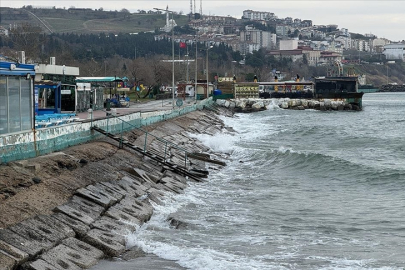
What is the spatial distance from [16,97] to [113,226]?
238 inches

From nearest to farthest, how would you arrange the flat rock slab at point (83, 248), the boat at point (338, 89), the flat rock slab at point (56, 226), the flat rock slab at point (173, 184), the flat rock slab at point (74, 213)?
the flat rock slab at point (83, 248) < the flat rock slab at point (56, 226) < the flat rock slab at point (74, 213) < the flat rock slab at point (173, 184) < the boat at point (338, 89)

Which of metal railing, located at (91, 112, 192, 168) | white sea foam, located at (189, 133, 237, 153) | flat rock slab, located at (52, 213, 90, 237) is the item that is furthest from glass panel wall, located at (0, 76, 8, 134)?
white sea foam, located at (189, 133, 237, 153)

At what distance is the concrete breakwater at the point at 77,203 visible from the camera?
1288 centimetres

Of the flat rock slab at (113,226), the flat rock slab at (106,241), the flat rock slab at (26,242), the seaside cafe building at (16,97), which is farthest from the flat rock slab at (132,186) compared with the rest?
the flat rock slab at (26,242)

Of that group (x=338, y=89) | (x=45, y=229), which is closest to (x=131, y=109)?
(x=45, y=229)

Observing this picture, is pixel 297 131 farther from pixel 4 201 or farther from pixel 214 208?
pixel 4 201

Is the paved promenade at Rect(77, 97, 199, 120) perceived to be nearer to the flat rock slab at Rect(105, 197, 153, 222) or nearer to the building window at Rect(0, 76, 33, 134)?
the building window at Rect(0, 76, 33, 134)

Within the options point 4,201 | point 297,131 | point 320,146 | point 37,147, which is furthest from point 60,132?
point 297,131

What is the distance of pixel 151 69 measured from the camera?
337 feet

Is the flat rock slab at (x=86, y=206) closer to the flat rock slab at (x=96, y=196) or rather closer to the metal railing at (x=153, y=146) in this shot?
the flat rock slab at (x=96, y=196)

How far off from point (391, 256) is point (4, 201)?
802 cm

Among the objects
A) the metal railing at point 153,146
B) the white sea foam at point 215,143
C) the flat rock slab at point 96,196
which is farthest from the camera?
the white sea foam at point 215,143

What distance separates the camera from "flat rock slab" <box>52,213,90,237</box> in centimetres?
1449

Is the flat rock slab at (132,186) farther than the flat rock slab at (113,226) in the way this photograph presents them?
Yes
